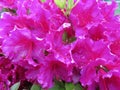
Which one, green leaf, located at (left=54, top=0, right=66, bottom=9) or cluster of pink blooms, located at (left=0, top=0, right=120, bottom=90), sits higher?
green leaf, located at (left=54, top=0, right=66, bottom=9)

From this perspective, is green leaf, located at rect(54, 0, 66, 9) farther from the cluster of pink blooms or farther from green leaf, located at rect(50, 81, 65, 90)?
green leaf, located at rect(50, 81, 65, 90)

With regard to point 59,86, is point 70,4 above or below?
above

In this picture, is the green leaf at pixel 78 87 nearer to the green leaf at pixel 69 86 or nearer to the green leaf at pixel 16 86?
the green leaf at pixel 69 86

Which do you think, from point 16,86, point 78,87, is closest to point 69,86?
point 78,87

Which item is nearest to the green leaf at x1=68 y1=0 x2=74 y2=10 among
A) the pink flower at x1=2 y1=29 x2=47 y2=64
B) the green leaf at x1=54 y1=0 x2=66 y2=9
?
the green leaf at x1=54 y1=0 x2=66 y2=9

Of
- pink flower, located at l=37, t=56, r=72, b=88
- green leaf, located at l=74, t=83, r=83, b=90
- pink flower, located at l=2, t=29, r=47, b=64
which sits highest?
pink flower, located at l=2, t=29, r=47, b=64

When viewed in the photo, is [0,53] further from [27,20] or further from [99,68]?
[99,68]

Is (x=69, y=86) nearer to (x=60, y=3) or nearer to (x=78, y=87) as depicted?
(x=78, y=87)

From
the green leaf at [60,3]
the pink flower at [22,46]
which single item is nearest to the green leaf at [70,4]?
the green leaf at [60,3]
